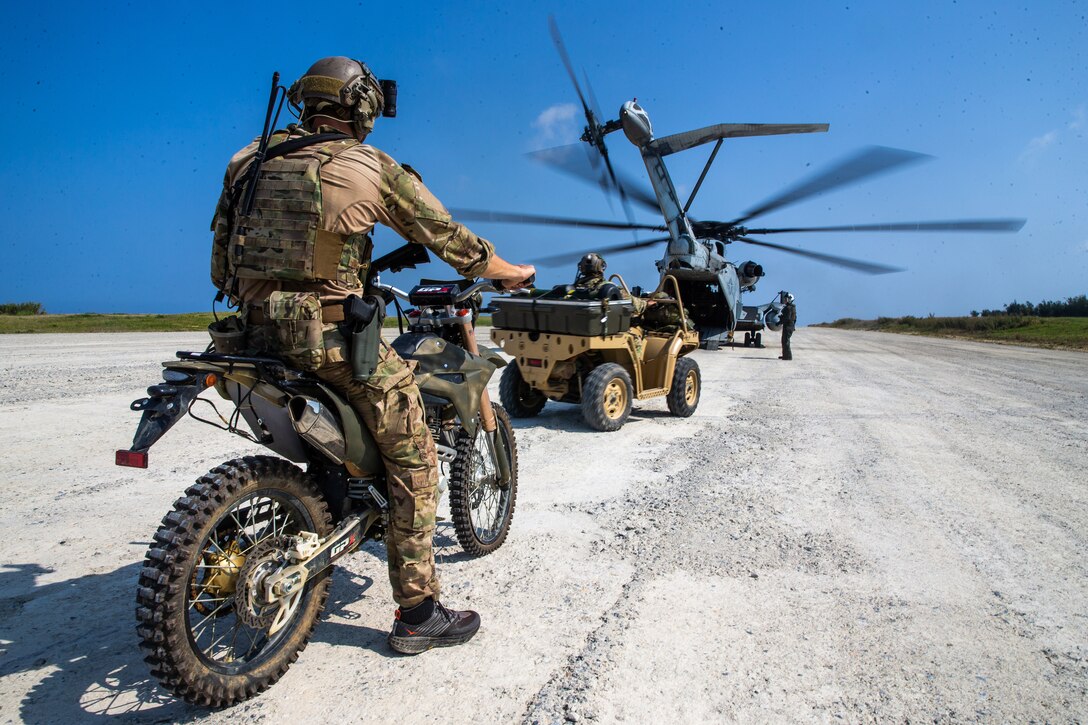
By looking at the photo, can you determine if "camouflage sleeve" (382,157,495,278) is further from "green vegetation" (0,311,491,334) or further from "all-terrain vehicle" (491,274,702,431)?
"green vegetation" (0,311,491,334)

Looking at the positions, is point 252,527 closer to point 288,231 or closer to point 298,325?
point 298,325

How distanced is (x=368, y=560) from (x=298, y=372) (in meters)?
1.66

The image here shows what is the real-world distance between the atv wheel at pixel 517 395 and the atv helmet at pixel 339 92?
5612mm

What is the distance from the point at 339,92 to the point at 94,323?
24.5 metres

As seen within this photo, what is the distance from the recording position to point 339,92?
2363mm

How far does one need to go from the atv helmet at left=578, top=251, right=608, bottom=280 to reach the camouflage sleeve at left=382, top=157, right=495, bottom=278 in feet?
19.3

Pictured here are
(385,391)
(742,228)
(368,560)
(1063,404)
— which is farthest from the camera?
(742,228)

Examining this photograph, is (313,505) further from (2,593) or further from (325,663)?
(2,593)

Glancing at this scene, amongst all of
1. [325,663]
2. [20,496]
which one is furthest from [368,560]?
[20,496]

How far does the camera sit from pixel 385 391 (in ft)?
7.95

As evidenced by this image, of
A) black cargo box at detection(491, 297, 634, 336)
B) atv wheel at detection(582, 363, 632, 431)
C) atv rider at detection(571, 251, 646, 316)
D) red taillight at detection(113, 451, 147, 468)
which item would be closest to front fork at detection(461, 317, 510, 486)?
red taillight at detection(113, 451, 147, 468)

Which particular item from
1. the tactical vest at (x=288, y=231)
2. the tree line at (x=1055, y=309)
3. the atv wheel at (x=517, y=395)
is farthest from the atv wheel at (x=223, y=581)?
the tree line at (x=1055, y=309)

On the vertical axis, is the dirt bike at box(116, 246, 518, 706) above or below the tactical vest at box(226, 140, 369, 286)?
below

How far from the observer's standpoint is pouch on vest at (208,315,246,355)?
2.31 metres
